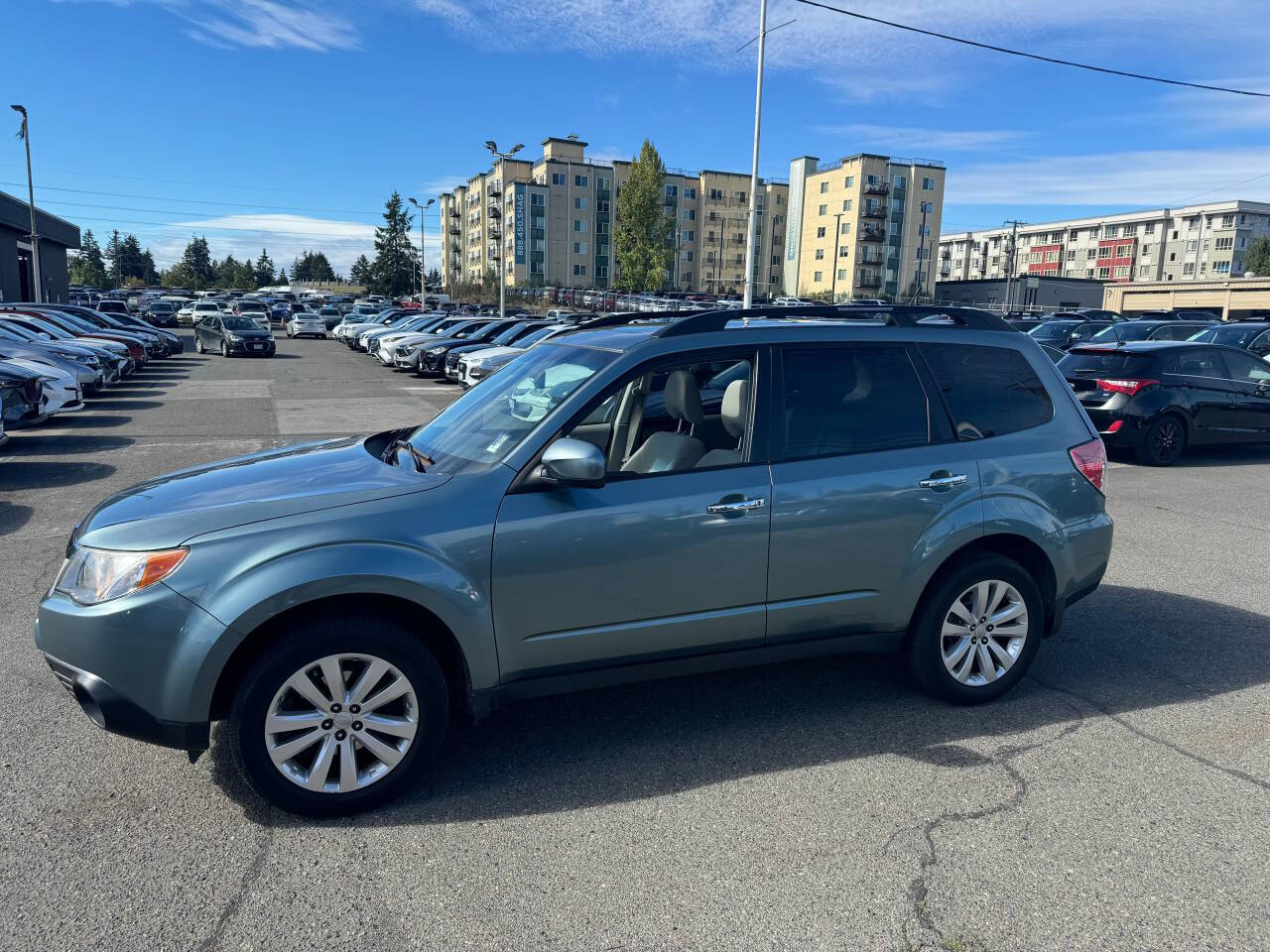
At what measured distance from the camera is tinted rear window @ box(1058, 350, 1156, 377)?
11.7 m

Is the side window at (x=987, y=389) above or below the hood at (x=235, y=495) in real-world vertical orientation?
above

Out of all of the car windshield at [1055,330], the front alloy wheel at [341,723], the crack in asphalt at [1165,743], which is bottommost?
the crack in asphalt at [1165,743]

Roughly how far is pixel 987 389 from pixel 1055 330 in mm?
25742

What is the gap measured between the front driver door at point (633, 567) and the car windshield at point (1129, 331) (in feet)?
73.8

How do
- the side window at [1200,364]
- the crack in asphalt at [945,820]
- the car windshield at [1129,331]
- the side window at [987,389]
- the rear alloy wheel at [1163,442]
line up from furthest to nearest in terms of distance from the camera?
the car windshield at [1129,331] < the side window at [1200,364] < the rear alloy wheel at [1163,442] < the side window at [987,389] < the crack in asphalt at [945,820]

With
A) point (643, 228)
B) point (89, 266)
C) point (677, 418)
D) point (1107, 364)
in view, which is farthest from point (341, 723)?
point (89, 266)

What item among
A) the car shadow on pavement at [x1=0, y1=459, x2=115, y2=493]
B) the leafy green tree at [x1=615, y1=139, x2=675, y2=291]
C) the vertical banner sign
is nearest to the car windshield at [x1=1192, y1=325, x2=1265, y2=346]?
the car shadow on pavement at [x1=0, y1=459, x2=115, y2=493]

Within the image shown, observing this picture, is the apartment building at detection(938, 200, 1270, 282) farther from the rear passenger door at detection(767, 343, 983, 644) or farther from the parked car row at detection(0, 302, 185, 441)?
the rear passenger door at detection(767, 343, 983, 644)

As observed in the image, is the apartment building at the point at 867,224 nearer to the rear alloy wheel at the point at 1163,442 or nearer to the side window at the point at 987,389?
the rear alloy wheel at the point at 1163,442

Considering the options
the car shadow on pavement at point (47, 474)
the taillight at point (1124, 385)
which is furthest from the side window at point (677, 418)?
the taillight at point (1124, 385)

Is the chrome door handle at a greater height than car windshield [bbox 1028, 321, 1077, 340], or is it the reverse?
car windshield [bbox 1028, 321, 1077, 340]

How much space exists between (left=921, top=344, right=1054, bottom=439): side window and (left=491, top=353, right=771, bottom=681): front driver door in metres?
1.15

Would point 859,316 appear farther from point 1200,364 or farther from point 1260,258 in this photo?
point 1260,258

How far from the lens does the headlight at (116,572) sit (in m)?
3.05
